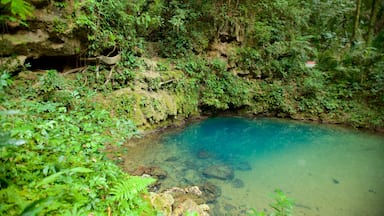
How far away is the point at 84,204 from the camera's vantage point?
1708 millimetres

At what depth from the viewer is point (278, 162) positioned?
5.96m

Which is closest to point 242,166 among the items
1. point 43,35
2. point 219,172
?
point 219,172

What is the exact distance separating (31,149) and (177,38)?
7.44m

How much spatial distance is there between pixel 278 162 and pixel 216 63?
4.80m

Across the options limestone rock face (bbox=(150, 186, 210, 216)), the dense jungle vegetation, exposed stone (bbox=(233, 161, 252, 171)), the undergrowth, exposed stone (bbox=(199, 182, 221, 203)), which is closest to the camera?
the undergrowth

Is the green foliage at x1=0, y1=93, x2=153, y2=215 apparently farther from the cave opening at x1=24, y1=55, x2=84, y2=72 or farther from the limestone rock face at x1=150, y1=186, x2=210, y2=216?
the cave opening at x1=24, y1=55, x2=84, y2=72

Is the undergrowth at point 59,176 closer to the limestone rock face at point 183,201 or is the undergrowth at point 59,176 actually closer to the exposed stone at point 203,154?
the limestone rock face at point 183,201

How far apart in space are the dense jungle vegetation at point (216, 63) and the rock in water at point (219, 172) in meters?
2.37

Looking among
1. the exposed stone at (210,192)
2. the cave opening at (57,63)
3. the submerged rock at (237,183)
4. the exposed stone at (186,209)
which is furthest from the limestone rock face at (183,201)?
the cave opening at (57,63)

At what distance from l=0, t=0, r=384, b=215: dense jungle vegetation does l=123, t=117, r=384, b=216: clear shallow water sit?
3.51ft

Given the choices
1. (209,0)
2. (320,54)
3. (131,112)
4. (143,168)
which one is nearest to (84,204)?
(143,168)

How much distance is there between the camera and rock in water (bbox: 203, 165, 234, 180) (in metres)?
5.12

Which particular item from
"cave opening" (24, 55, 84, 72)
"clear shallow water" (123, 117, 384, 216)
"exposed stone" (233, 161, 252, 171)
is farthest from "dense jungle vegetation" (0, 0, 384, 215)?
"exposed stone" (233, 161, 252, 171)

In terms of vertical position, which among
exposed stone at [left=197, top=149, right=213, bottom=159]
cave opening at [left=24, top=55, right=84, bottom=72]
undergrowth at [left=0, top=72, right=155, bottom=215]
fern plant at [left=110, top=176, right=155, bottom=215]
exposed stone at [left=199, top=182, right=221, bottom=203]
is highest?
cave opening at [left=24, top=55, right=84, bottom=72]
